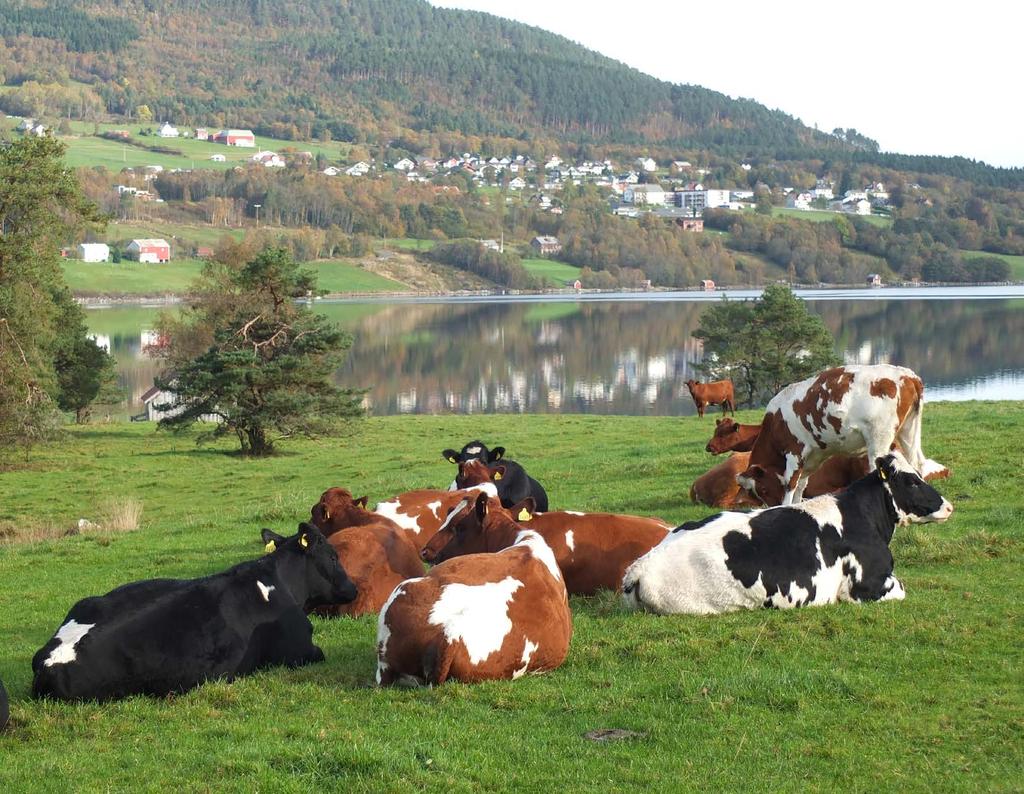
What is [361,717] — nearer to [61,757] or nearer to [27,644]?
[61,757]

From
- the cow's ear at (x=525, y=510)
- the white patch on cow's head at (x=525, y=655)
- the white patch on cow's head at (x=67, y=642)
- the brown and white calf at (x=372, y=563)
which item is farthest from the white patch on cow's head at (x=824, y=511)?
the white patch on cow's head at (x=67, y=642)

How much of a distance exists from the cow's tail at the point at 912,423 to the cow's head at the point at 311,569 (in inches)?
272

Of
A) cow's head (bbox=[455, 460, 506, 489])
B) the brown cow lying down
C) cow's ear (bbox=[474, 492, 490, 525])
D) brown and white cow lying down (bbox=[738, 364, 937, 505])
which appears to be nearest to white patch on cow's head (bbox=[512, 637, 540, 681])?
cow's ear (bbox=[474, 492, 490, 525])

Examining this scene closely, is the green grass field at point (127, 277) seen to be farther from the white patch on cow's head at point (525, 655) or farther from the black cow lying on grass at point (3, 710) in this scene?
the white patch on cow's head at point (525, 655)

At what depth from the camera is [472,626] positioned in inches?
309

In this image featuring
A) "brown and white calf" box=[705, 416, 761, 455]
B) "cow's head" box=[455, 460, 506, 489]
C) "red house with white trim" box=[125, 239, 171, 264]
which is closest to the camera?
"cow's head" box=[455, 460, 506, 489]

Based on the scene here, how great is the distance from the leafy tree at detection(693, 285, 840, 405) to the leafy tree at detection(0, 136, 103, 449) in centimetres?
3232

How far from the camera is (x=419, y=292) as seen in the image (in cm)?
19625

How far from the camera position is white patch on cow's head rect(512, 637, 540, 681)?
8016 millimetres

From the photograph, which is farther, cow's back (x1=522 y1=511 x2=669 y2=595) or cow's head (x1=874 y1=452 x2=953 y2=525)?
cow's back (x1=522 y1=511 x2=669 y2=595)

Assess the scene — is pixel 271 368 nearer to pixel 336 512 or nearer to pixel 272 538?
pixel 336 512

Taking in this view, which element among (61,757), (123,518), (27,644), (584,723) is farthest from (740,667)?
(123,518)

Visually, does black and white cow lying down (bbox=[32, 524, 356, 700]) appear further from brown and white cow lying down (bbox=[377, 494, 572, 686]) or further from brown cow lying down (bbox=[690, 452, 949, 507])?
brown cow lying down (bbox=[690, 452, 949, 507])

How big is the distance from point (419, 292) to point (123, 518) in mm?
175971
